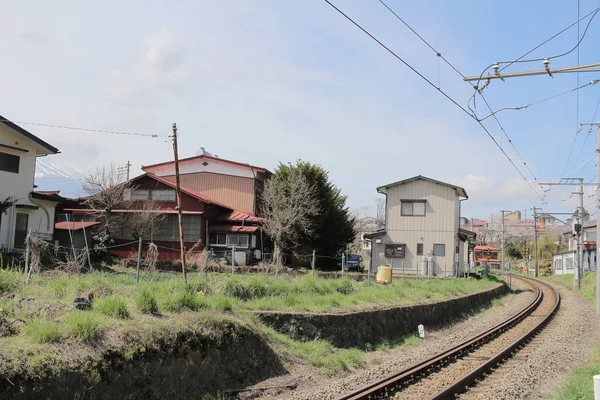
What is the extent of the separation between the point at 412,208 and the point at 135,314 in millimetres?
26911

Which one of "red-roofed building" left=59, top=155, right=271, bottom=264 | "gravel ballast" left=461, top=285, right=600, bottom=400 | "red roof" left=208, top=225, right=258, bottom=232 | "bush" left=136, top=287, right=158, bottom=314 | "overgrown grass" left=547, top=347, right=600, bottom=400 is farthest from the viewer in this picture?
"red roof" left=208, top=225, right=258, bottom=232

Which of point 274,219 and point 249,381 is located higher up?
point 274,219

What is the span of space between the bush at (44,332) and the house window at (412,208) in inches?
1121

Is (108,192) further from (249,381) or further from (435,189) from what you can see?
(249,381)

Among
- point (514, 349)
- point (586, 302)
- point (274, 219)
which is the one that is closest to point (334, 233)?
point (274, 219)

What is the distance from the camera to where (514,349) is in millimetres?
13266

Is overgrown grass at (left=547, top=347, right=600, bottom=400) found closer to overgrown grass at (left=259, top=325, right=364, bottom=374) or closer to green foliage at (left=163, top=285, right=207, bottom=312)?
overgrown grass at (left=259, top=325, right=364, bottom=374)

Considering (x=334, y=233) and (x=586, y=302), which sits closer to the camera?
(x=586, y=302)

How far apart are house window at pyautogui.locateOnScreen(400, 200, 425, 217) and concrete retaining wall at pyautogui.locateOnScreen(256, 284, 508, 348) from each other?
47.6 ft

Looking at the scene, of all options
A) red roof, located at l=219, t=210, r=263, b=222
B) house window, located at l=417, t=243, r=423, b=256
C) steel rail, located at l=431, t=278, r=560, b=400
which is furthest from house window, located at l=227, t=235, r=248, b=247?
steel rail, located at l=431, t=278, r=560, b=400

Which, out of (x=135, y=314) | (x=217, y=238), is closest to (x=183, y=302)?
(x=135, y=314)

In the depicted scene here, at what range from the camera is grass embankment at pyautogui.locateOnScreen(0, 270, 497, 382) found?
6574 mm

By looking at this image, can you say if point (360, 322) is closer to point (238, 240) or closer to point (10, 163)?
point (10, 163)

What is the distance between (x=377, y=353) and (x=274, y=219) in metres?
20.3
